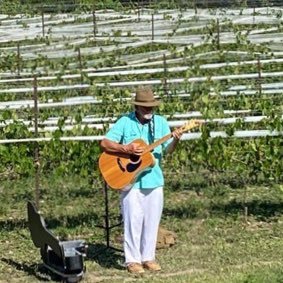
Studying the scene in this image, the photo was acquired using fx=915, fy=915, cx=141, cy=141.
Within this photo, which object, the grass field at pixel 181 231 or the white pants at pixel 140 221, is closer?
the white pants at pixel 140 221

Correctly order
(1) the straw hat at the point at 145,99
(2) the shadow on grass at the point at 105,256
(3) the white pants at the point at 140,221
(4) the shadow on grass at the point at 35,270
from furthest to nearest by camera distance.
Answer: (2) the shadow on grass at the point at 105,256 < (4) the shadow on grass at the point at 35,270 < (3) the white pants at the point at 140,221 < (1) the straw hat at the point at 145,99

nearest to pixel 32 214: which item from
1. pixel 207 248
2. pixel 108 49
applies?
pixel 207 248

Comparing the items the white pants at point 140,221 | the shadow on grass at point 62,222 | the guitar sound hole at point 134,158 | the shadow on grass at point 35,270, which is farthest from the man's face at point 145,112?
the shadow on grass at point 62,222

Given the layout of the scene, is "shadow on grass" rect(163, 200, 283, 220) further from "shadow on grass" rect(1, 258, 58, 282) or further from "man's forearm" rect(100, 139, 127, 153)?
"man's forearm" rect(100, 139, 127, 153)

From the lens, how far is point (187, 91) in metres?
14.2

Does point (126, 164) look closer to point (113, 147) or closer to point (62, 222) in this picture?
point (113, 147)

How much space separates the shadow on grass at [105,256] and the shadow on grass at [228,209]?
3.87 feet

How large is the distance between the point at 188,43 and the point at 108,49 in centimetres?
208

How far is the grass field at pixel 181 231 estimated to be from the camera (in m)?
6.84

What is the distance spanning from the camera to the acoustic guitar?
6.55 metres

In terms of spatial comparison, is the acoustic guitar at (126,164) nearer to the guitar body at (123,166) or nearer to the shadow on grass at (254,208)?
the guitar body at (123,166)

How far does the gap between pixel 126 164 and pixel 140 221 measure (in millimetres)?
456

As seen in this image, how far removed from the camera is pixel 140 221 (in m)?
6.74

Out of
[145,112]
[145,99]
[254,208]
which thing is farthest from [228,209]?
[145,99]
